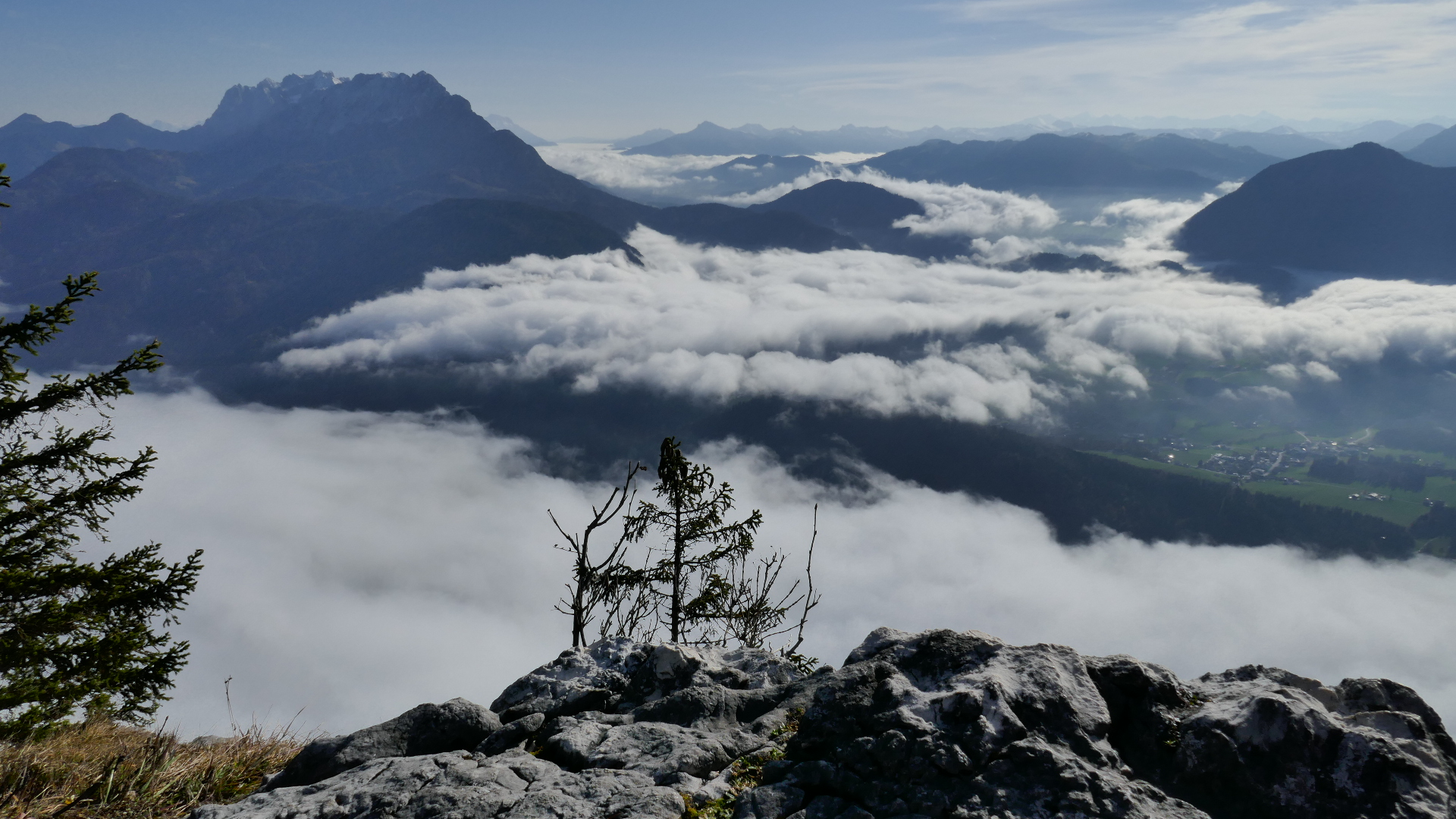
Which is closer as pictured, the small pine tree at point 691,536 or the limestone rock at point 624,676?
the limestone rock at point 624,676

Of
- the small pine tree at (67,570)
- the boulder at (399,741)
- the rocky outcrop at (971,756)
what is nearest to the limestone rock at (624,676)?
the boulder at (399,741)

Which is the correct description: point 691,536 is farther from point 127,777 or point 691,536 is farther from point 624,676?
point 127,777

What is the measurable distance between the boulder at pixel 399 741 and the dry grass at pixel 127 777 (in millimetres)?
587

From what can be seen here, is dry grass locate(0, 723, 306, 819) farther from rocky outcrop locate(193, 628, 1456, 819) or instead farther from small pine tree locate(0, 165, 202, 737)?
small pine tree locate(0, 165, 202, 737)

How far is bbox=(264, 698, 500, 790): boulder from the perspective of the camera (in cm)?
643

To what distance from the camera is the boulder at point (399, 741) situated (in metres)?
6.43

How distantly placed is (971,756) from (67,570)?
11.9m

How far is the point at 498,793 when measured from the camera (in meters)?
5.40

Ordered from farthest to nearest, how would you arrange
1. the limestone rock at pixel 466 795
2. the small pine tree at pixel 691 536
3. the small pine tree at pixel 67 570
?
the small pine tree at pixel 691 536
the small pine tree at pixel 67 570
the limestone rock at pixel 466 795

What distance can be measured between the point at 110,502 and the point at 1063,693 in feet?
42.7

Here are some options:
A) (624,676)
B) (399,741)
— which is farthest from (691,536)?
(399,741)

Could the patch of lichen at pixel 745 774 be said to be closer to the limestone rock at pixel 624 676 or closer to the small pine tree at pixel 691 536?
the limestone rock at pixel 624 676

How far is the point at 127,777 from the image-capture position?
20.0 ft

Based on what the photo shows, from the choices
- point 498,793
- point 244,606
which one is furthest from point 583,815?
point 244,606
